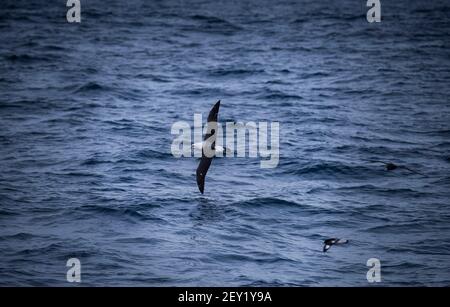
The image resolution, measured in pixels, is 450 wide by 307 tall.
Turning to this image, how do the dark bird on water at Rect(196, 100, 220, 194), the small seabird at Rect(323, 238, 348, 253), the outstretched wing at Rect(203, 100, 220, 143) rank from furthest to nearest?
1. the dark bird on water at Rect(196, 100, 220, 194)
2. the outstretched wing at Rect(203, 100, 220, 143)
3. the small seabird at Rect(323, 238, 348, 253)

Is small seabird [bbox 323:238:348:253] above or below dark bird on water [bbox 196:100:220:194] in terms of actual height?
below

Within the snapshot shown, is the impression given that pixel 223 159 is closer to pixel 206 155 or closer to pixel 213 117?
pixel 206 155

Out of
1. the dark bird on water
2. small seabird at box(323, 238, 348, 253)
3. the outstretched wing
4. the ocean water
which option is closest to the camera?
the ocean water

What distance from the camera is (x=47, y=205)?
50.9ft

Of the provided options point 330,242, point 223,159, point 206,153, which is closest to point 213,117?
point 206,153

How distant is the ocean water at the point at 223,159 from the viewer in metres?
13.3

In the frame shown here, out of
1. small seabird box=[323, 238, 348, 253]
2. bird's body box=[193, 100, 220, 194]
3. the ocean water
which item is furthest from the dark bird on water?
small seabird box=[323, 238, 348, 253]

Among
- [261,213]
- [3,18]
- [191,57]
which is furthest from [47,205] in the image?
[3,18]

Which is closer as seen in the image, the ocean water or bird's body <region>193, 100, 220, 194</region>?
the ocean water

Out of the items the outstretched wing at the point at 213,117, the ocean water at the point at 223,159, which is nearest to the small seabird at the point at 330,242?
the ocean water at the point at 223,159

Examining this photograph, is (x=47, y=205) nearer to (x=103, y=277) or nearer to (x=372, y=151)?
(x=103, y=277)

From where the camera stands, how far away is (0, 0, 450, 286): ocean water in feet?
43.8

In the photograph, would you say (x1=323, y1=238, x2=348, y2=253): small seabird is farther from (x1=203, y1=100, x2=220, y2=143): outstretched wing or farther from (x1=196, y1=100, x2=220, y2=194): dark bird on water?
(x1=203, y1=100, x2=220, y2=143): outstretched wing

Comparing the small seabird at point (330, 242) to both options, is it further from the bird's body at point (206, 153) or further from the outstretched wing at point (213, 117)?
the outstretched wing at point (213, 117)
